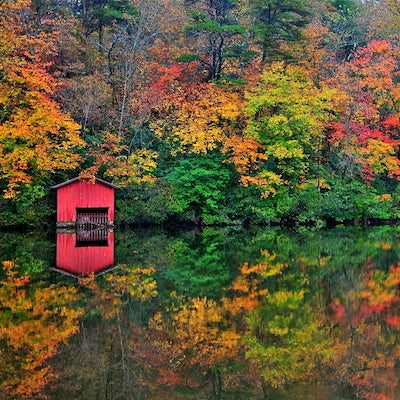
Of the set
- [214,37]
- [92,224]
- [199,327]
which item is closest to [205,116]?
[214,37]

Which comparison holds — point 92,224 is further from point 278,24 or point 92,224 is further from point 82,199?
point 278,24

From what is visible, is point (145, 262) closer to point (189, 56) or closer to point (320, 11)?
point (189, 56)

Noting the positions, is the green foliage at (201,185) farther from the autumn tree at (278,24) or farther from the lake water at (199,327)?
the lake water at (199,327)

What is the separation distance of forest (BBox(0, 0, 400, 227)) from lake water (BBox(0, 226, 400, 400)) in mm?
11992

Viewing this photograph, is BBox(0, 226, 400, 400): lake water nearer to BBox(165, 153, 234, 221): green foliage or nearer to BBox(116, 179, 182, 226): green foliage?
BBox(116, 179, 182, 226): green foliage

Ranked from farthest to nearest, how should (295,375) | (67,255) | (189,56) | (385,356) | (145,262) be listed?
(189,56) → (67,255) → (145,262) → (385,356) → (295,375)

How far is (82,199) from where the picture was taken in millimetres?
27828

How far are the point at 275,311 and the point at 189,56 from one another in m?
27.4

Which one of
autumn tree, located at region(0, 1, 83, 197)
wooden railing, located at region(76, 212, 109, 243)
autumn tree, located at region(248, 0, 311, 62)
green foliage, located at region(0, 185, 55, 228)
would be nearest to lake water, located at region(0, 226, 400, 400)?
autumn tree, located at region(0, 1, 83, 197)

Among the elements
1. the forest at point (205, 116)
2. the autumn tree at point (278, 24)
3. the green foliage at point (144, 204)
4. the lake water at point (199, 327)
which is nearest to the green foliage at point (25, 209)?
the forest at point (205, 116)

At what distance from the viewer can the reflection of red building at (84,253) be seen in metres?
15.8

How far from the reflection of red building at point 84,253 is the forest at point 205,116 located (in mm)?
3396

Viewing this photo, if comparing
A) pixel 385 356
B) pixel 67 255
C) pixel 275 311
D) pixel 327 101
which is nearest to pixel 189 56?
pixel 327 101

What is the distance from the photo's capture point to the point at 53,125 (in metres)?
27.6
